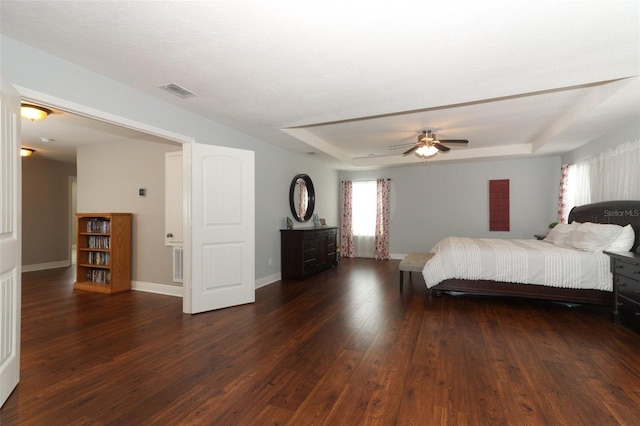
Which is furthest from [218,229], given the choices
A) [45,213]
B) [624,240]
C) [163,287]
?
[45,213]

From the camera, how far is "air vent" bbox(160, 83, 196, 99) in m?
2.96

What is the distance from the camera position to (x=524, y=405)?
1855 millimetres

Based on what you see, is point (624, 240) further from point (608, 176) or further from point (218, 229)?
point (218, 229)

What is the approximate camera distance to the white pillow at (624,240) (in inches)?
Answer: 138

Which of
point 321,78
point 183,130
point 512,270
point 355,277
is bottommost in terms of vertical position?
point 355,277

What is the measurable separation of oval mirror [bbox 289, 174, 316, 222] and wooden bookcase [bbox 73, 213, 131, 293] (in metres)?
2.81

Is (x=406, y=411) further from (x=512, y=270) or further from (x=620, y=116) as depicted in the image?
(x=620, y=116)

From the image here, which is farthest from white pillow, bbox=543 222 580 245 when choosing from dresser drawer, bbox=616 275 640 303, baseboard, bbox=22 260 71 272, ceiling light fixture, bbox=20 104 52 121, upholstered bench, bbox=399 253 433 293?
baseboard, bbox=22 260 71 272

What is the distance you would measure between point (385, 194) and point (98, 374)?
6823 millimetres

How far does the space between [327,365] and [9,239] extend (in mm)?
2347

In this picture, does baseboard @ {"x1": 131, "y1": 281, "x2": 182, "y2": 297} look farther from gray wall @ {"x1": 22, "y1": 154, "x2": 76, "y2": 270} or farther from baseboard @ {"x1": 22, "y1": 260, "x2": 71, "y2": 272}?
gray wall @ {"x1": 22, "y1": 154, "x2": 76, "y2": 270}

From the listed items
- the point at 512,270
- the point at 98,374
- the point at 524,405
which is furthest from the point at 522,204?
the point at 98,374

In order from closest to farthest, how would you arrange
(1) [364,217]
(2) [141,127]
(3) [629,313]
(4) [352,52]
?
(4) [352,52] < (3) [629,313] < (2) [141,127] < (1) [364,217]

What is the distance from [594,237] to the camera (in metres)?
3.72
